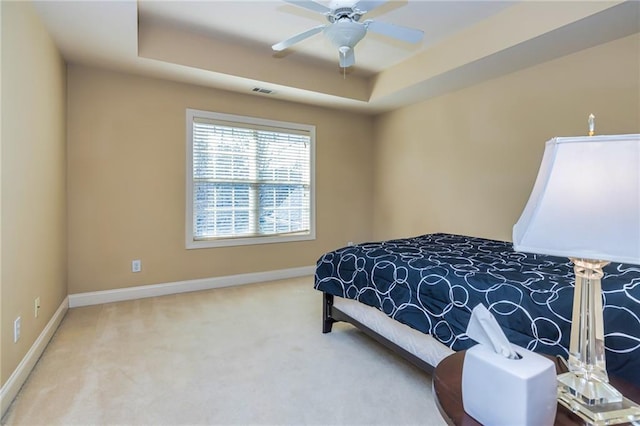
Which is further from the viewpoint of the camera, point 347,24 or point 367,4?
point 347,24

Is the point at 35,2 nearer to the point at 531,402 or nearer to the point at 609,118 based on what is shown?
the point at 531,402

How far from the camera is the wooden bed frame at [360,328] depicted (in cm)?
198

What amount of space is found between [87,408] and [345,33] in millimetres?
2731

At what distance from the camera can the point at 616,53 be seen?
9.11 ft

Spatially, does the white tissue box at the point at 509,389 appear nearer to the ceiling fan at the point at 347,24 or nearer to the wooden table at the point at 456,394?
the wooden table at the point at 456,394

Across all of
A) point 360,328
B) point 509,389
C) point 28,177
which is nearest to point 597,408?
point 509,389

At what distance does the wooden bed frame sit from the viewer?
198cm

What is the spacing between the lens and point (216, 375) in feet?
6.98

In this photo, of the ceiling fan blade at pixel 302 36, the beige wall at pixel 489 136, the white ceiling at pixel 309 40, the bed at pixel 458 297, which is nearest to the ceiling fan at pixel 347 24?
the ceiling fan blade at pixel 302 36

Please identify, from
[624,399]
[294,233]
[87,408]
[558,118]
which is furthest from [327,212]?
[624,399]

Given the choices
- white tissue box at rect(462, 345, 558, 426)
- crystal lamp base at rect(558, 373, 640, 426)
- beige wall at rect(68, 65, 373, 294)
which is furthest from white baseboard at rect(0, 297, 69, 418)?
crystal lamp base at rect(558, 373, 640, 426)

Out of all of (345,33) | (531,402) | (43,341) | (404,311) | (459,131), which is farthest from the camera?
(459,131)

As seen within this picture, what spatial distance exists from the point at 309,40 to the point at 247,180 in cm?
187

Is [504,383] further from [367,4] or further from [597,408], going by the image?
[367,4]
